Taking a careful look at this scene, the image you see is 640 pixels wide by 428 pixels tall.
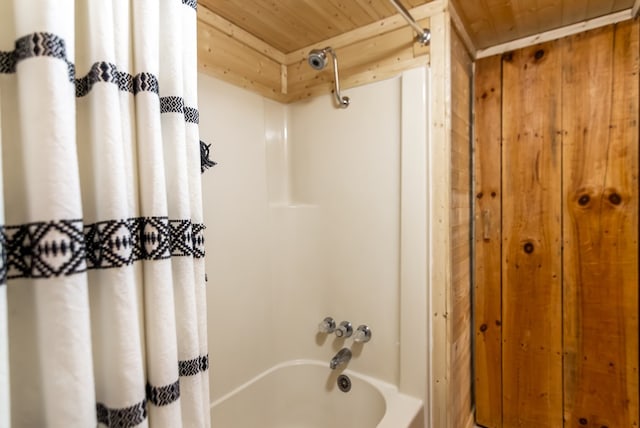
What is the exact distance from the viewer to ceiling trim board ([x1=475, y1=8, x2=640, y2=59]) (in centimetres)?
154

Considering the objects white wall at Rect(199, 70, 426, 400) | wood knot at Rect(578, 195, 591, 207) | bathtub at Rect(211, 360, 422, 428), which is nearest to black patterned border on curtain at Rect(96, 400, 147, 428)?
white wall at Rect(199, 70, 426, 400)

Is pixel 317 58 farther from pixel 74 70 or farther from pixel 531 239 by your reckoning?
pixel 531 239

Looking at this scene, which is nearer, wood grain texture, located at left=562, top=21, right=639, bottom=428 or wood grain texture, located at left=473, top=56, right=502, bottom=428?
wood grain texture, located at left=562, top=21, right=639, bottom=428

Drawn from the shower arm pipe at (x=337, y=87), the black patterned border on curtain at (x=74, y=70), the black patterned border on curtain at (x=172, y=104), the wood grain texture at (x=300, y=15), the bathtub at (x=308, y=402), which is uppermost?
the wood grain texture at (x=300, y=15)

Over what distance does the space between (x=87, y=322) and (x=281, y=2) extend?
1518 millimetres

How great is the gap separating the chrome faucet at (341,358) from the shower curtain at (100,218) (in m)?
1.06

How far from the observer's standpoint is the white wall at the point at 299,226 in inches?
62.4

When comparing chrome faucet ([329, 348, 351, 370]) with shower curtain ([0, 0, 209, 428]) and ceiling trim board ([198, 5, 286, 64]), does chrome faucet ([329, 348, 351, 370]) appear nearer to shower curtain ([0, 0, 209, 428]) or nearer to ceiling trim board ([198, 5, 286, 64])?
shower curtain ([0, 0, 209, 428])

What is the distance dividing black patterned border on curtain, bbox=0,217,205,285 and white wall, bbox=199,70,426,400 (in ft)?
2.96

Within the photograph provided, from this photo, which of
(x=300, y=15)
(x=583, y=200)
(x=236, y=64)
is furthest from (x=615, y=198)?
(x=236, y=64)

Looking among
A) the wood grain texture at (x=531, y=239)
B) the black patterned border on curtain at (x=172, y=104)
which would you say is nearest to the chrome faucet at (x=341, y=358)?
the wood grain texture at (x=531, y=239)

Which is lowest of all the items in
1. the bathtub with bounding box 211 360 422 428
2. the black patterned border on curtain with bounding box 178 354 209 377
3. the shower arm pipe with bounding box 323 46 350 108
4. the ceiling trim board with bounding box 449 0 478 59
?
the bathtub with bounding box 211 360 422 428

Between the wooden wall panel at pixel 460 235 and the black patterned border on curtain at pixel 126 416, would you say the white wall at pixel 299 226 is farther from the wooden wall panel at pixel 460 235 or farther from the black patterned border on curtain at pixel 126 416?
the black patterned border on curtain at pixel 126 416

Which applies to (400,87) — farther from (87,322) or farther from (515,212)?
(87,322)
